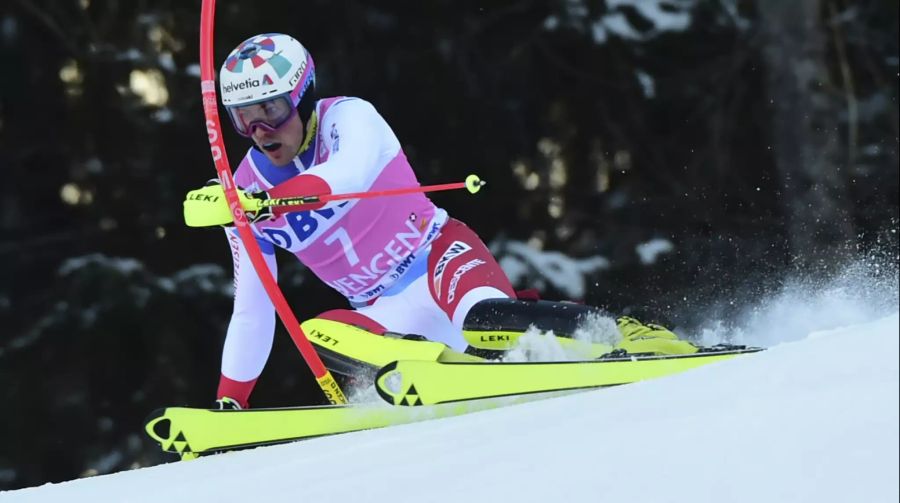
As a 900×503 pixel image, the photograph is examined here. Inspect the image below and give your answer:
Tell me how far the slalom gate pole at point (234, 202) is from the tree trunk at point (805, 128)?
383 cm

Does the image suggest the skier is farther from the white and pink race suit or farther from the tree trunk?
the tree trunk

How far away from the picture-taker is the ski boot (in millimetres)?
3612

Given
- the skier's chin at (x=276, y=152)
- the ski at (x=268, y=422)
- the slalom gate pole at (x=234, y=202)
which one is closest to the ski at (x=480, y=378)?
the ski at (x=268, y=422)

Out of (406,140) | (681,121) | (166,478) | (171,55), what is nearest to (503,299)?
(166,478)

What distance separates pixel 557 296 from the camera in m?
6.85

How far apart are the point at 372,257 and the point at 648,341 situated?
2.93ft

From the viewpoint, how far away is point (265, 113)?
3.90 m

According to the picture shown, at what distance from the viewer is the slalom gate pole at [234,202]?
12.0 feet

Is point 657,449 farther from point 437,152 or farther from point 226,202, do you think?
point 437,152

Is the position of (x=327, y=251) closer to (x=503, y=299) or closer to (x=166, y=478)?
(x=503, y=299)

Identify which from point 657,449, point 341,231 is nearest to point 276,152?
point 341,231

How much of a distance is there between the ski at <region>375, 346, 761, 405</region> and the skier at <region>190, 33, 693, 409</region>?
10.9 inches

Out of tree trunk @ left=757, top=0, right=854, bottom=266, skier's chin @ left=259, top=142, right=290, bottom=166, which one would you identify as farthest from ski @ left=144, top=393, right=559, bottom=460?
tree trunk @ left=757, top=0, right=854, bottom=266

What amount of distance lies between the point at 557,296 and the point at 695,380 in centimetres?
396
